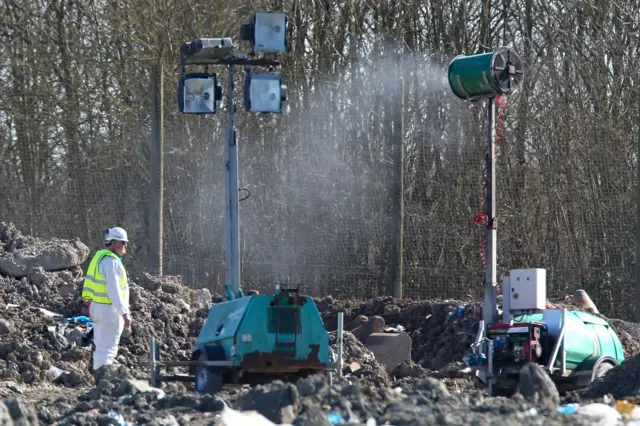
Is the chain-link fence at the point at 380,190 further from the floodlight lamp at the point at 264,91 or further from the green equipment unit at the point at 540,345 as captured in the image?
the green equipment unit at the point at 540,345

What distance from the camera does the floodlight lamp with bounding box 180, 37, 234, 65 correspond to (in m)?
13.3

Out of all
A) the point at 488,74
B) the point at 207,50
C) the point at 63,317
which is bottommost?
the point at 63,317

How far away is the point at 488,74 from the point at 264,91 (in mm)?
2458

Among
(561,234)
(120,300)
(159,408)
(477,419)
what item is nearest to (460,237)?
(561,234)

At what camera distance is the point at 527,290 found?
1273cm

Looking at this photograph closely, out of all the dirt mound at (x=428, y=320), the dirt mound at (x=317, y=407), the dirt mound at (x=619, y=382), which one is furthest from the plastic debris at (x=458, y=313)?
the dirt mound at (x=317, y=407)

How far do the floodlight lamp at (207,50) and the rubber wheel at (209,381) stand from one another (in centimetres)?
374

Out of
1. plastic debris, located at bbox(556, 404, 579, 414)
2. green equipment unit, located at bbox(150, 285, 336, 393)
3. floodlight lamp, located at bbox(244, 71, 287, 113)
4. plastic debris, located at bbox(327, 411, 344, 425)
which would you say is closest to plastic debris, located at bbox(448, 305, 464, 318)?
floodlight lamp, located at bbox(244, 71, 287, 113)

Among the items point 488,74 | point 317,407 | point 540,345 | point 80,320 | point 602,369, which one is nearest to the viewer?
point 317,407

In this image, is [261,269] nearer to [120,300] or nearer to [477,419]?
[120,300]

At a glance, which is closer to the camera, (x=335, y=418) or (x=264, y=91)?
(x=335, y=418)

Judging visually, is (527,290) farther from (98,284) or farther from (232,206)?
(98,284)

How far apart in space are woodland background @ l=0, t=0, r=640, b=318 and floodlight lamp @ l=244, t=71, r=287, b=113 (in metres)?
4.06

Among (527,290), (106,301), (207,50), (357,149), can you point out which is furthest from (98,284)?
(357,149)
